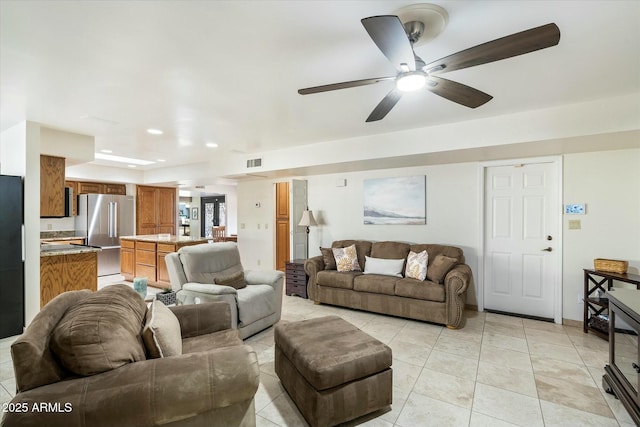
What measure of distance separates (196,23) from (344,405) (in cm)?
236

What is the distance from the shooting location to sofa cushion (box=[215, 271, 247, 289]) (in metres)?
3.28

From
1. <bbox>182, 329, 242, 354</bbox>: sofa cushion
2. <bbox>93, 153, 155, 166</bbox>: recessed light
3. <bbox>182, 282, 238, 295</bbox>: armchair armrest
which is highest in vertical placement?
<bbox>93, 153, 155, 166</bbox>: recessed light

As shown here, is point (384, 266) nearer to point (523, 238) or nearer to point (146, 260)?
point (523, 238)

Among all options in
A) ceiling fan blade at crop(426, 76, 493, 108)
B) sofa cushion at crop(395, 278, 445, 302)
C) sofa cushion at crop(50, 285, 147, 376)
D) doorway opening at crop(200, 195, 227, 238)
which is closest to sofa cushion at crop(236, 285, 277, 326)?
sofa cushion at crop(50, 285, 147, 376)

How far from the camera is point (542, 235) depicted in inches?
148

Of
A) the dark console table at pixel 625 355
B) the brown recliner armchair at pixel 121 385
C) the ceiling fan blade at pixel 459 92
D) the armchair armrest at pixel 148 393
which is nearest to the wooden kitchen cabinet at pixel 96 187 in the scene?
the brown recliner armchair at pixel 121 385

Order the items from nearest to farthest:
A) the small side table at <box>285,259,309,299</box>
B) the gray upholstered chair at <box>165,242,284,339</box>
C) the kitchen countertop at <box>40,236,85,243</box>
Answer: the gray upholstered chair at <box>165,242,284,339</box> < the small side table at <box>285,259,309,299</box> < the kitchen countertop at <box>40,236,85,243</box>

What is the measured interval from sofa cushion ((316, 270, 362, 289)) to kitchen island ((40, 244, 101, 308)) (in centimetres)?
302

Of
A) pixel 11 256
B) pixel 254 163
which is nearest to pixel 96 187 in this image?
pixel 11 256

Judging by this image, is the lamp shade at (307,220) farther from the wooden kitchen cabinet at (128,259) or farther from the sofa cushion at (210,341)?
the wooden kitchen cabinet at (128,259)

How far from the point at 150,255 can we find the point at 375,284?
3.95m

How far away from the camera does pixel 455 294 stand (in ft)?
11.2

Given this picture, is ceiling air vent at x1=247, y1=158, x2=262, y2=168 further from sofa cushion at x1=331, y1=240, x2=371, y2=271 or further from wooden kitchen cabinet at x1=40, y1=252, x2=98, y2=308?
wooden kitchen cabinet at x1=40, y1=252, x2=98, y2=308

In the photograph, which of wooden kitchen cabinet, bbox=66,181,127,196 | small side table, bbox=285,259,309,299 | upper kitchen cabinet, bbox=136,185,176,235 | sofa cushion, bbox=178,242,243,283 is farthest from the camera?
upper kitchen cabinet, bbox=136,185,176,235
